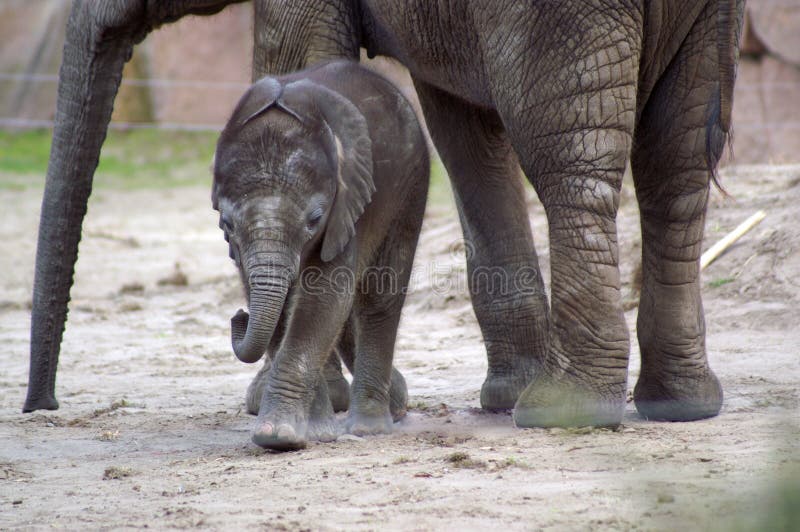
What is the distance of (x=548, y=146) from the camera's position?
435 centimetres

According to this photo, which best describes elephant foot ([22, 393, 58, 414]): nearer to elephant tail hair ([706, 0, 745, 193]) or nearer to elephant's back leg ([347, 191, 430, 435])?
elephant's back leg ([347, 191, 430, 435])

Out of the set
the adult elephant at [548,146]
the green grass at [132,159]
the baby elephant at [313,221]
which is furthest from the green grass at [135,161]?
the baby elephant at [313,221]

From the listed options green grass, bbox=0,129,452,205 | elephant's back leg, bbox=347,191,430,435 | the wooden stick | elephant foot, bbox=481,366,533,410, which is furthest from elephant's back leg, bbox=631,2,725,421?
green grass, bbox=0,129,452,205

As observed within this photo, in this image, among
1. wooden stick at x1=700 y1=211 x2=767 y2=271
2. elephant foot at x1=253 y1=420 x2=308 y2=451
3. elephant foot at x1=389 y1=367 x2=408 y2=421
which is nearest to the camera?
elephant foot at x1=253 y1=420 x2=308 y2=451

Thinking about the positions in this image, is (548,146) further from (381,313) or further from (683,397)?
(683,397)

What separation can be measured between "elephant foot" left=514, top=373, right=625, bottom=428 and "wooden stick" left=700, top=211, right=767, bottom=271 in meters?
2.74

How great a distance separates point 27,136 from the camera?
55.8 ft

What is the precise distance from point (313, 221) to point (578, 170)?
90 centimetres

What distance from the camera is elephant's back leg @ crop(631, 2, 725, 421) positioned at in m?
4.54

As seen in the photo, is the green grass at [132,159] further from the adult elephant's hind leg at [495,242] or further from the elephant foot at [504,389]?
the elephant foot at [504,389]

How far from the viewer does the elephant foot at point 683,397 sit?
466 cm

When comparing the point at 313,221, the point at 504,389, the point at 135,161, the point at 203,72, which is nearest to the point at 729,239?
the point at 504,389

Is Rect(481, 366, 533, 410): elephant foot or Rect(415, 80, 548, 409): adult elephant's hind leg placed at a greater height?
Rect(415, 80, 548, 409): adult elephant's hind leg

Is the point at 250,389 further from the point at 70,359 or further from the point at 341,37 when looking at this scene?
the point at 70,359
